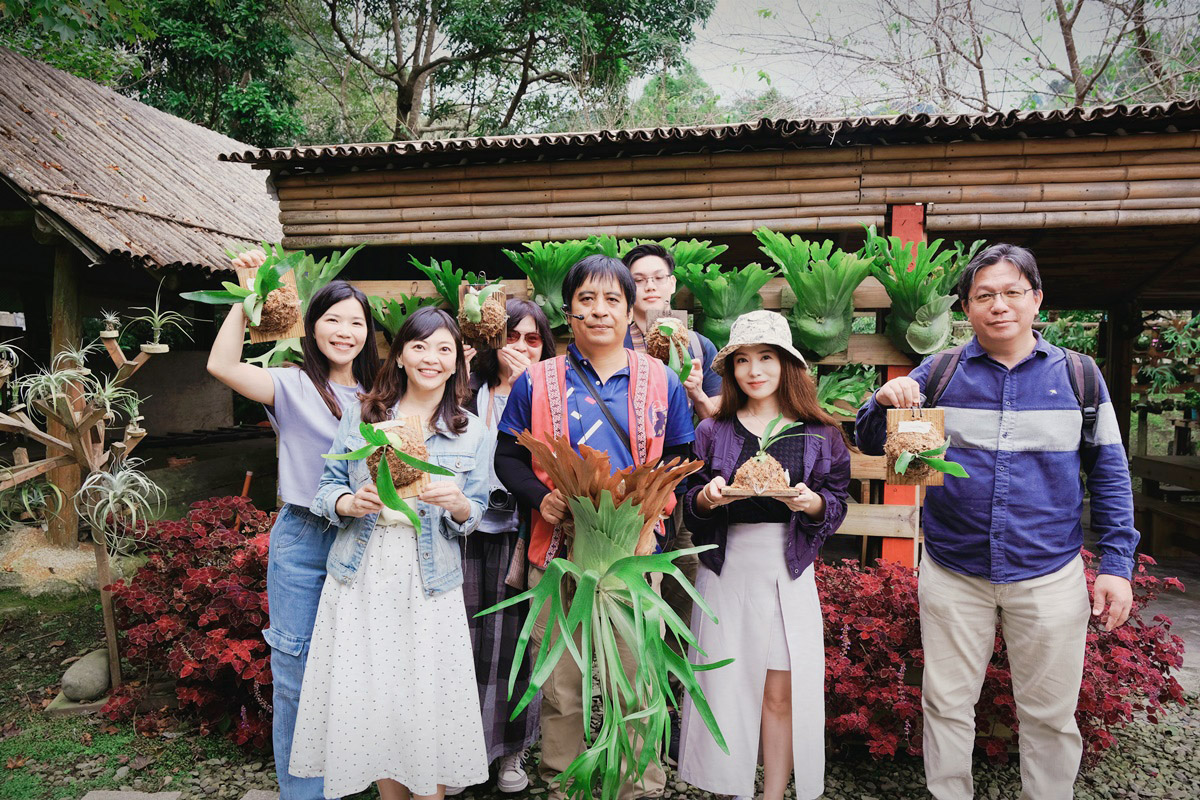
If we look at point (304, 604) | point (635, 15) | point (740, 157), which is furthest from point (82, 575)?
point (635, 15)

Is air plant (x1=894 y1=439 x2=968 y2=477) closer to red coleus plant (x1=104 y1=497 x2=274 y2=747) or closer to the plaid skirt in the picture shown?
the plaid skirt

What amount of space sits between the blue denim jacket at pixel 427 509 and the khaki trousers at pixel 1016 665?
1.66m

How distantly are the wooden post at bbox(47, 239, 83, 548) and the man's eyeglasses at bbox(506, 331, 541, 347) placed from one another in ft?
16.0

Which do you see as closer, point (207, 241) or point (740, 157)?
point (740, 157)

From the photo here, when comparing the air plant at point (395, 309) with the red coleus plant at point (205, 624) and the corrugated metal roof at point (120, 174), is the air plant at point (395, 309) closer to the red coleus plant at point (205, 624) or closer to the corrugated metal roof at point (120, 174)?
the red coleus plant at point (205, 624)

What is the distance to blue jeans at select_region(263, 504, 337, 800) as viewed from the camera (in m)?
2.42

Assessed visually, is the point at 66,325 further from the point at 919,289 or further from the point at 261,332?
the point at 919,289

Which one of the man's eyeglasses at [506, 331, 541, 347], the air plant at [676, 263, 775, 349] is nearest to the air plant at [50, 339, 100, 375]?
the man's eyeglasses at [506, 331, 541, 347]

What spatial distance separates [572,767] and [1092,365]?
6.88 ft

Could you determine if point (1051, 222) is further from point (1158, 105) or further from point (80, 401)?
point (80, 401)

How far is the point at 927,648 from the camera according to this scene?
2.56 m

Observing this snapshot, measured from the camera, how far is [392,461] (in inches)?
80.5

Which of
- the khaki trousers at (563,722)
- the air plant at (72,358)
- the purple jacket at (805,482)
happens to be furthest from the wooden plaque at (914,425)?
the air plant at (72,358)

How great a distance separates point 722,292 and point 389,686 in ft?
7.58
